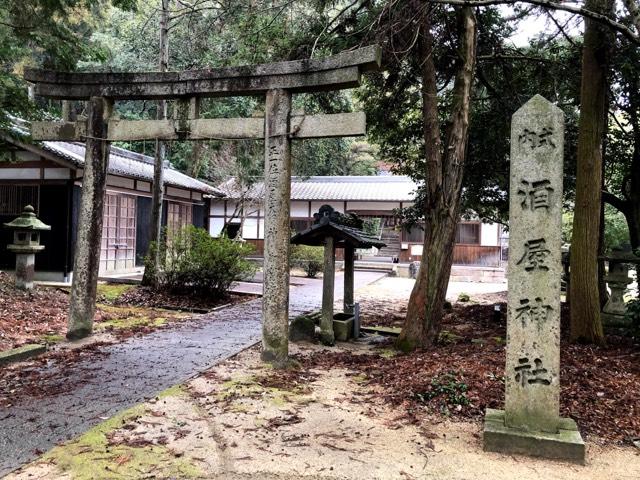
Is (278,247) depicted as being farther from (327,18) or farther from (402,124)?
(402,124)

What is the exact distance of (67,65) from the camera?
9648 millimetres

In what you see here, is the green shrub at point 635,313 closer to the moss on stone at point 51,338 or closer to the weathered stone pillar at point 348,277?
the weathered stone pillar at point 348,277

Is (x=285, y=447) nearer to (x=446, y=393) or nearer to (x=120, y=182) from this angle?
(x=446, y=393)

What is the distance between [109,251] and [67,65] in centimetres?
793

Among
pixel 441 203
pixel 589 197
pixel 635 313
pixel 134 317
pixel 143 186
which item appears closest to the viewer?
pixel 589 197

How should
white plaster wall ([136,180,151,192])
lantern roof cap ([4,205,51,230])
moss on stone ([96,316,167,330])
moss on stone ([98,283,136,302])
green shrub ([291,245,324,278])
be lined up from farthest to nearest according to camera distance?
green shrub ([291,245,324,278]), white plaster wall ([136,180,151,192]), moss on stone ([98,283,136,302]), lantern roof cap ([4,205,51,230]), moss on stone ([96,316,167,330])

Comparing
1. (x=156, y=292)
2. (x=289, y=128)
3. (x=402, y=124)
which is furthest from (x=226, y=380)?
(x=402, y=124)

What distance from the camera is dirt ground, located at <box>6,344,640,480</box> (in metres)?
3.40

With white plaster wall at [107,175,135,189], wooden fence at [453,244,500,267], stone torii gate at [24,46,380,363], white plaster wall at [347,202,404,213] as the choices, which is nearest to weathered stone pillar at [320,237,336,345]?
stone torii gate at [24,46,380,363]

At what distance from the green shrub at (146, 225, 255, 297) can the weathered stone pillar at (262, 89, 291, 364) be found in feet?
17.2

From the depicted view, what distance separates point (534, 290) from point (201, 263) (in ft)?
28.0

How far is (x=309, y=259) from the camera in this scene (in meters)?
22.5

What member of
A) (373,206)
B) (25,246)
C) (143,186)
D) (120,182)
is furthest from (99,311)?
(373,206)

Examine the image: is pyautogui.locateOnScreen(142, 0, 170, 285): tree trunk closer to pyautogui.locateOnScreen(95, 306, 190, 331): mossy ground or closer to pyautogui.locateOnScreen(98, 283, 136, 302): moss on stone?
pyautogui.locateOnScreen(98, 283, 136, 302): moss on stone
